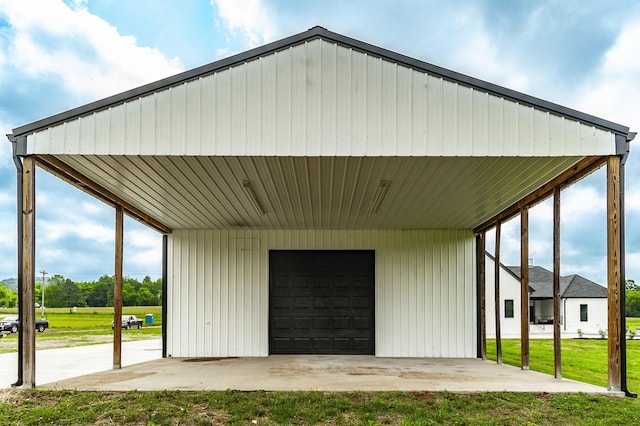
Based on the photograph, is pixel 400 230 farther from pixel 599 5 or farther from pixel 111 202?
pixel 599 5

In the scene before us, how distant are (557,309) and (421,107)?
11.7 ft

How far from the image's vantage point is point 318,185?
7457 mm

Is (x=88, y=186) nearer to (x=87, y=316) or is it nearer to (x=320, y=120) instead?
(x=320, y=120)

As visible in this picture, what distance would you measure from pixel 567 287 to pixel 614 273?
25.6 meters

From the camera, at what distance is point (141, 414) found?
5.45 meters

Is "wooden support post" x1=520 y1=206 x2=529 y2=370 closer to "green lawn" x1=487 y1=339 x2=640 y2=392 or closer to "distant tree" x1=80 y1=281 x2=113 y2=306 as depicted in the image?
"green lawn" x1=487 y1=339 x2=640 y2=392

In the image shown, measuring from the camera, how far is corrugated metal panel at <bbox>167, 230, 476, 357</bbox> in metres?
11.0

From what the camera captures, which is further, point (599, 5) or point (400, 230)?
point (599, 5)

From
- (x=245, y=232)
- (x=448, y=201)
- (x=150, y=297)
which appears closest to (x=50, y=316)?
(x=150, y=297)

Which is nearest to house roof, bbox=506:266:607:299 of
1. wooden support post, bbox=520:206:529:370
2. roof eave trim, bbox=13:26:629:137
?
wooden support post, bbox=520:206:529:370

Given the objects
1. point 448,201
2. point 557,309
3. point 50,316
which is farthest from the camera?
point 50,316

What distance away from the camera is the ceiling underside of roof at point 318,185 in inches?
247

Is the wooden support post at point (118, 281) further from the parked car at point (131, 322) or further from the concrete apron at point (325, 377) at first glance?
the parked car at point (131, 322)

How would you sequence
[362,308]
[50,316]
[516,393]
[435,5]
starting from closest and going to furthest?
[516,393] < [362,308] < [435,5] < [50,316]
